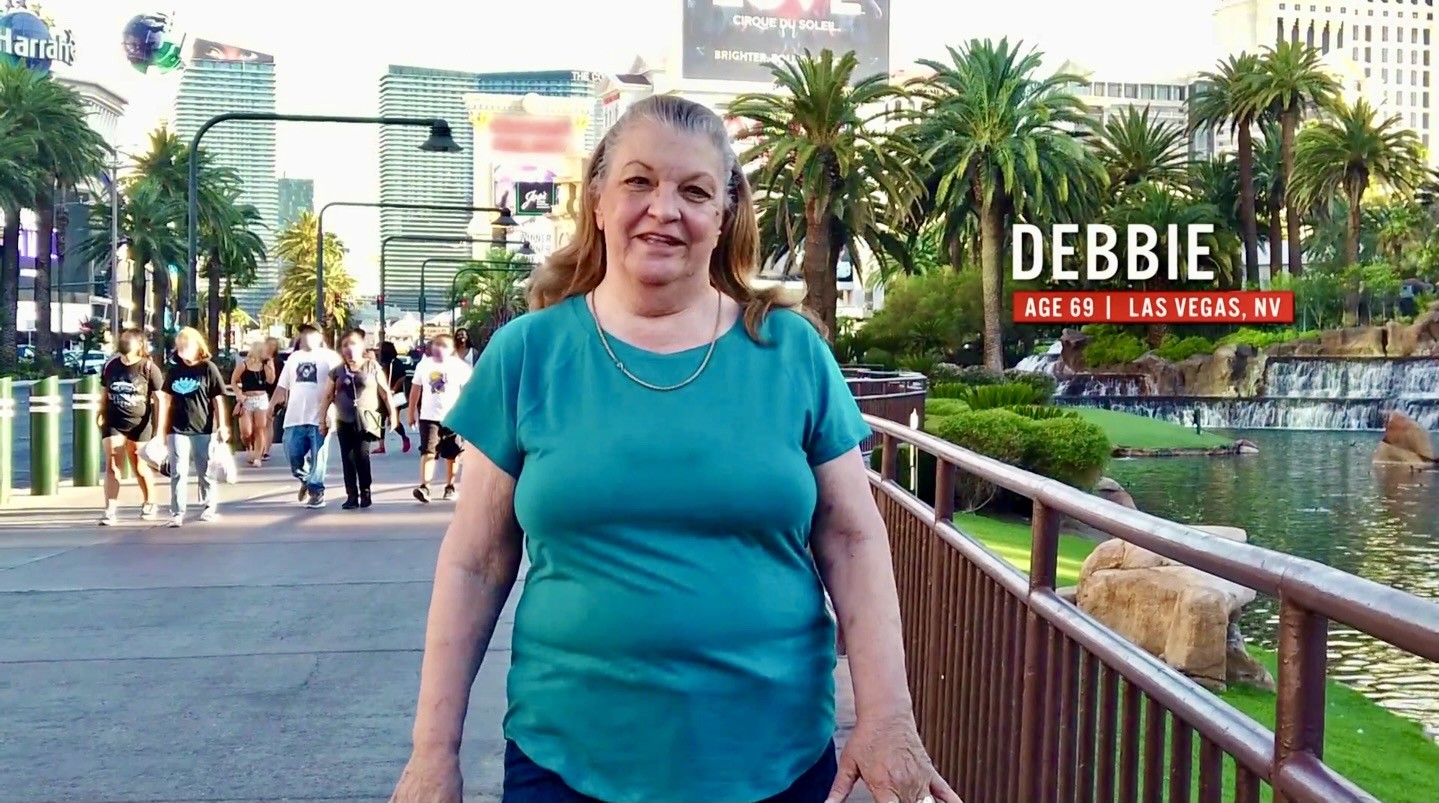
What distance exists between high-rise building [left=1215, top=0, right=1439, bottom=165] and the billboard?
4281cm

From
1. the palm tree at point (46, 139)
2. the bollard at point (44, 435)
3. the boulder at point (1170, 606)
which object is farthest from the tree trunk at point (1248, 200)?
the boulder at point (1170, 606)

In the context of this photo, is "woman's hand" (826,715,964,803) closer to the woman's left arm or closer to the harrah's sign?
the woman's left arm

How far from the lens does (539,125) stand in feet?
654

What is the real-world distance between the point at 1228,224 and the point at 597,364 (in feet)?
237

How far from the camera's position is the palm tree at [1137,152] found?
6544 cm

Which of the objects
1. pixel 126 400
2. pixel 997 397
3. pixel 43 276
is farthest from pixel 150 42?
A: pixel 126 400

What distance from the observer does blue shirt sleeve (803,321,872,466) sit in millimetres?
2576

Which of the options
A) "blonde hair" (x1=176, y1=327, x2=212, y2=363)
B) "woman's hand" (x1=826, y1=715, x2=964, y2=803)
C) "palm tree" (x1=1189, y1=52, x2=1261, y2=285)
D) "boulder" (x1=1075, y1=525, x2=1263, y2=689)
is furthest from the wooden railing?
"palm tree" (x1=1189, y1=52, x2=1261, y2=285)

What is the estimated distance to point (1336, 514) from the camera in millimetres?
23172

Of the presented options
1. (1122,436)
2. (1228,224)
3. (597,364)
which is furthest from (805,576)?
(1228,224)

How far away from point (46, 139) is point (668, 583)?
65.8 meters

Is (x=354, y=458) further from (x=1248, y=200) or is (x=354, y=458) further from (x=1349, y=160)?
(x=1349, y=160)

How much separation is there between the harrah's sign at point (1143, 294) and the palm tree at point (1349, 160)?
6607mm

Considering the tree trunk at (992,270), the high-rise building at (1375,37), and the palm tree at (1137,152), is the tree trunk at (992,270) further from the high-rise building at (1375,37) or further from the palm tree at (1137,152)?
the high-rise building at (1375,37)
